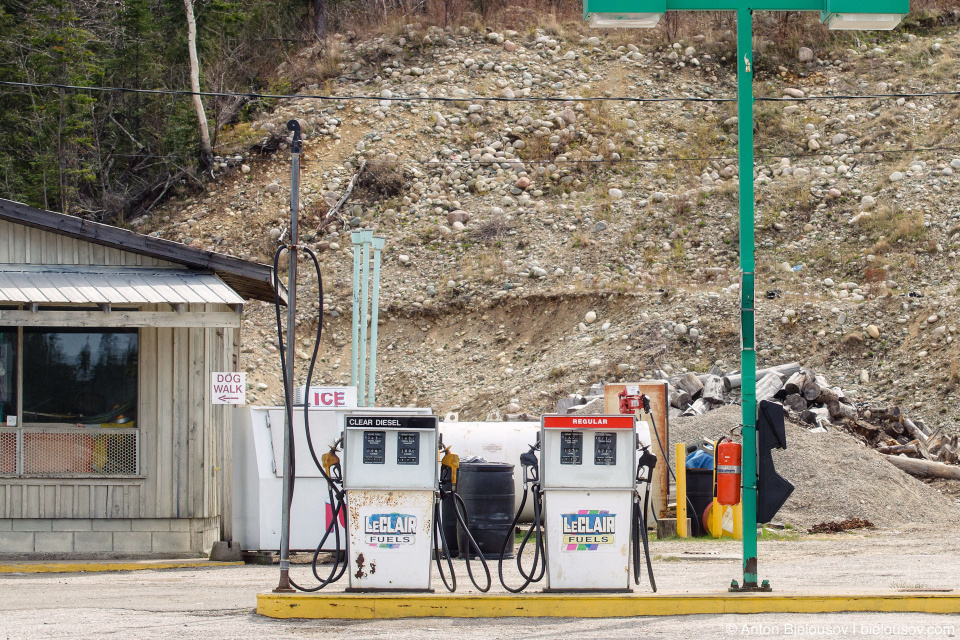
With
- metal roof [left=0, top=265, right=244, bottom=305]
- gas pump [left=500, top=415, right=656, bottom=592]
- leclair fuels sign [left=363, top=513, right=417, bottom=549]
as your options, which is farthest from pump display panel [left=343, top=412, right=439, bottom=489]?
metal roof [left=0, top=265, right=244, bottom=305]

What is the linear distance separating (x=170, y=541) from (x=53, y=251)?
399cm

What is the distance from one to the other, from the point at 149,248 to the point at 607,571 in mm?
7747

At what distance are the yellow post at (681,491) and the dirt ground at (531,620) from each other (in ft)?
1.81

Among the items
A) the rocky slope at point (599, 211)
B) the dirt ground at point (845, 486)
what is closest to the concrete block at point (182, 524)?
the dirt ground at point (845, 486)

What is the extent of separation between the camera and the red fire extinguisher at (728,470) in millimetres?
9242

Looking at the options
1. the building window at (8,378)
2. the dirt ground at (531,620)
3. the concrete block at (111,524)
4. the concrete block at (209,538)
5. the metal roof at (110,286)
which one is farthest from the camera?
the concrete block at (209,538)

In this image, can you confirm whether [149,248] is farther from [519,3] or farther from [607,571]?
[519,3]

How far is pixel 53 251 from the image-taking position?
14.1 m

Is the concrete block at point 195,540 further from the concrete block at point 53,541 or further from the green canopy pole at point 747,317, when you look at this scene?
the green canopy pole at point 747,317

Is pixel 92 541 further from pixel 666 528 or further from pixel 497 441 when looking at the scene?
pixel 666 528

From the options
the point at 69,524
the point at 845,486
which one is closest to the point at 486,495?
the point at 69,524

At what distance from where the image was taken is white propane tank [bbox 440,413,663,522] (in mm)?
15984

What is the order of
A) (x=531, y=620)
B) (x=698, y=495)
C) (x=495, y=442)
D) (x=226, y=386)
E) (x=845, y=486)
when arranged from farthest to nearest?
(x=845, y=486)
(x=698, y=495)
(x=495, y=442)
(x=226, y=386)
(x=531, y=620)

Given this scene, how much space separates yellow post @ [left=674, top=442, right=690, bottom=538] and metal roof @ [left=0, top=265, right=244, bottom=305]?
6413 mm
